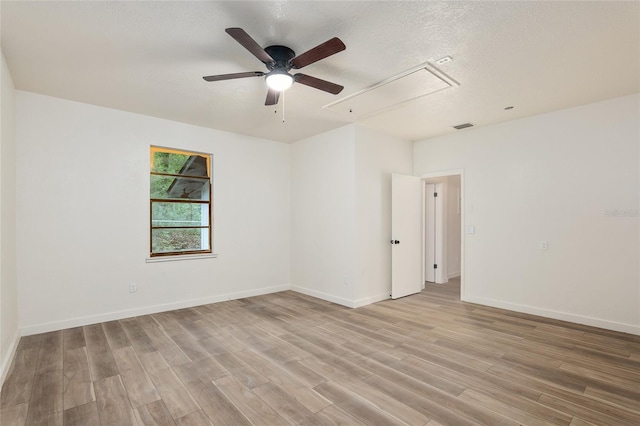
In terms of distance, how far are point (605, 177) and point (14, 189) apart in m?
6.85

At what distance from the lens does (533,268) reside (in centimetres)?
435

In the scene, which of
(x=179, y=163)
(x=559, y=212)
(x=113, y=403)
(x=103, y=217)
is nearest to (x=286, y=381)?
(x=113, y=403)

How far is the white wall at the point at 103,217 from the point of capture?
144 inches

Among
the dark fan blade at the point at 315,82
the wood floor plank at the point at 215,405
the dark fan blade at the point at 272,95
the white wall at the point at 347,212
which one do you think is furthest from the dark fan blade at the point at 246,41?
the white wall at the point at 347,212

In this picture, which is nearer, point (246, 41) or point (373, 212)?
point (246, 41)

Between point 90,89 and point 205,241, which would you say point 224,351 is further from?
point 90,89

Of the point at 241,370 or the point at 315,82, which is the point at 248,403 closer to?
the point at 241,370

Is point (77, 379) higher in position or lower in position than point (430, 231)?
lower

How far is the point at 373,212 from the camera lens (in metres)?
5.04

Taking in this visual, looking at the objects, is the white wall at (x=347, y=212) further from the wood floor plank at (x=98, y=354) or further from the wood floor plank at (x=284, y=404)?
the wood floor plank at (x=98, y=354)

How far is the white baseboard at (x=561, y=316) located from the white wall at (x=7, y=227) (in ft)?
18.4

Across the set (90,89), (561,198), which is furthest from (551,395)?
(90,89)

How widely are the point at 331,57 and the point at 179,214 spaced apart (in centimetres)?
340

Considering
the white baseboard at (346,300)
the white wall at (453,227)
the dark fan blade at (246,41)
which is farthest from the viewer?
the white wall at (453,227)
